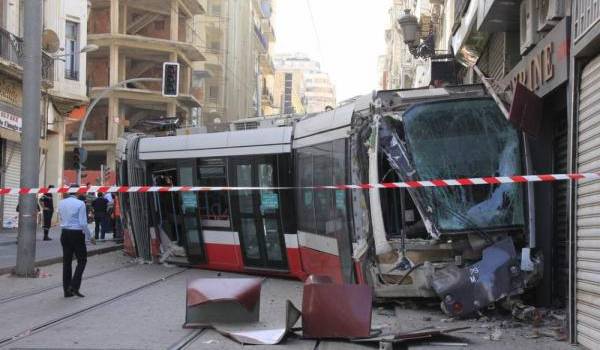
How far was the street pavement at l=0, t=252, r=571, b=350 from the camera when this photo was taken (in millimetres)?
7105

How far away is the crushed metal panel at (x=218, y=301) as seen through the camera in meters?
7.91

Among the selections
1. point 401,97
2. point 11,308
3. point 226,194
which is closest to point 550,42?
point 401,97

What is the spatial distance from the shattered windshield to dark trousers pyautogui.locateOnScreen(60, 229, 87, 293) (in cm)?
486

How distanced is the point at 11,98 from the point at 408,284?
757 inches

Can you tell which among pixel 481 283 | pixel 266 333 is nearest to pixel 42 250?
pixel 266 333

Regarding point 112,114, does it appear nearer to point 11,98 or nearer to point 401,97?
point 11,98

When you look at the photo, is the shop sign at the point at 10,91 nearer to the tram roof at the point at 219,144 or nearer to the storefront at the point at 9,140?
the storefront at the point at 9,140

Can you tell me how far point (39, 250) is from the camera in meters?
17.8

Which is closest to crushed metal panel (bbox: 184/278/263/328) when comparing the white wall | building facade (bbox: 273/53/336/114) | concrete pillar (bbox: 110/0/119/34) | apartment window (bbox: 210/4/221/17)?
the white wall

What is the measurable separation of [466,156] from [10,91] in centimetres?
1914

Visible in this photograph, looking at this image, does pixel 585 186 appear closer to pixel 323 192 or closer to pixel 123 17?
pixel 323 192

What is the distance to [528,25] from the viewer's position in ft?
36.5

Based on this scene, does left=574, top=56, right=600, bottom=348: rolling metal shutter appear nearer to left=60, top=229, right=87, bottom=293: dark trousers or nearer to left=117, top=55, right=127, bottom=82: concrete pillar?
left=60, top=229, right=87, bottom=293: dark trousers

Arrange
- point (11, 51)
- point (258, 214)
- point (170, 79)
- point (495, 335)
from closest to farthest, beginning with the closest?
point (495, 335) < point (258, 214) < point (11, 51) < point (170, 79)
